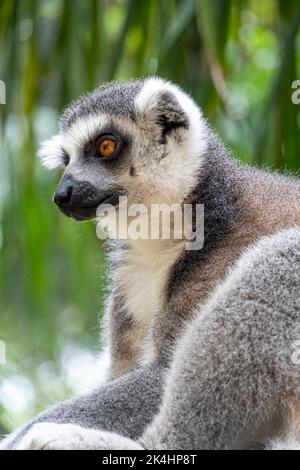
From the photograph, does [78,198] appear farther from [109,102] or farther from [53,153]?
[53,153]

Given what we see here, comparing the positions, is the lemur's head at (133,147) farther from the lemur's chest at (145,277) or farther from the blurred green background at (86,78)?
the blurred green background at (86,78)

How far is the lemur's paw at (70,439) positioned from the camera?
10.6ft

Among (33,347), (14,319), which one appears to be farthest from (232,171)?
(33,347)

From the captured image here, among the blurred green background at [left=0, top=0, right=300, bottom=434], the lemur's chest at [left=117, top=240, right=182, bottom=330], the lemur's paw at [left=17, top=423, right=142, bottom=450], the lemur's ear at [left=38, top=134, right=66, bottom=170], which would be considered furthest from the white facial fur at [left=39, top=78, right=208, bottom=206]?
the lemur's paw at [left=17, top=423, right=142, bottom=450]

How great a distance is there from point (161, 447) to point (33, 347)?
8.49 metres

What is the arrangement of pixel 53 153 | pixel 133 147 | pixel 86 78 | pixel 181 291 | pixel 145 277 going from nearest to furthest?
pixel 181 291
pixel 145 277
pixel 133 147
pixel 53 153
pixel 86 78

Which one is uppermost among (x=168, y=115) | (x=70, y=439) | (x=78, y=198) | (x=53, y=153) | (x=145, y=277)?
(x=168, y=115)

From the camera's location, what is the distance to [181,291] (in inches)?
153

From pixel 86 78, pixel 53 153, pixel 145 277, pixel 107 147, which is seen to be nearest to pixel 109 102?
pixel 107 147

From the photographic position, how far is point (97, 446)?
3273 millimetres

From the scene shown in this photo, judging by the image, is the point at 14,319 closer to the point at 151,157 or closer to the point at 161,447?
the point at 151,157

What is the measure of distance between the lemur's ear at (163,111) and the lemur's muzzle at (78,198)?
0.45 metres

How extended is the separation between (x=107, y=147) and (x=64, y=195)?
408 millimetres

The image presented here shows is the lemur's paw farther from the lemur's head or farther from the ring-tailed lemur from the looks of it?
the lemur's head
